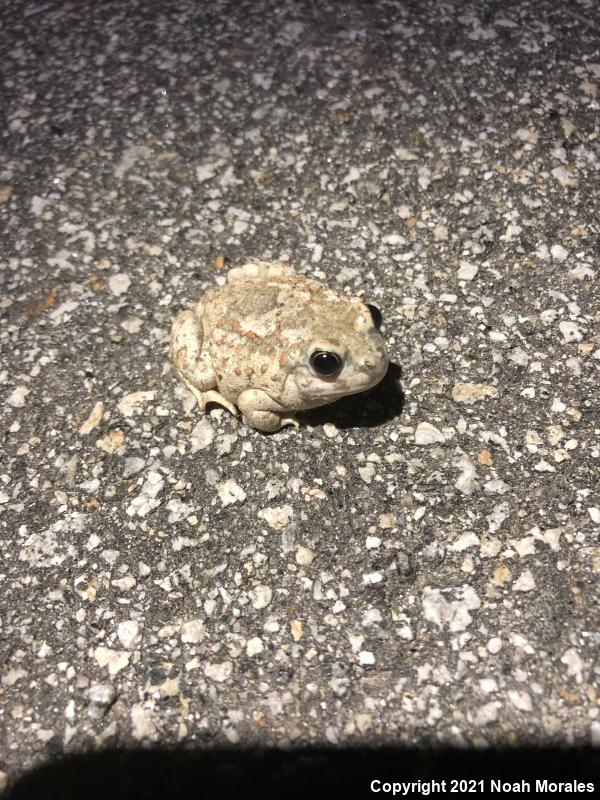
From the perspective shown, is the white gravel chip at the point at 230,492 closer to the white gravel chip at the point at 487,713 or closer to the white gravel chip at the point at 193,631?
the white gravel chip at the point at 193,631

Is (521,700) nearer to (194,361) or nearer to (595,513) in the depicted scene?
(595,513)

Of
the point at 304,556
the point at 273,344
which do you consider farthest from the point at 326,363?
the point at 304,556

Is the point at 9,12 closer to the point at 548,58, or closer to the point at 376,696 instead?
the point at 548,58

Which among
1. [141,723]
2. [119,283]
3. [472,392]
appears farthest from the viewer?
[119,283]

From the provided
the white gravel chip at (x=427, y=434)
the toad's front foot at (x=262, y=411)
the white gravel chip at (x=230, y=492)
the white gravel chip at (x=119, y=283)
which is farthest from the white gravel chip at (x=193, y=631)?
the white gravel chip at (x=119, y=283)

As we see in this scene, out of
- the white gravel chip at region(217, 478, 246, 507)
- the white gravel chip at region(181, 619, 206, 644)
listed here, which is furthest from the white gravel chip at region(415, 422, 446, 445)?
the white gravel chip at region(181, 619, 206, 644)

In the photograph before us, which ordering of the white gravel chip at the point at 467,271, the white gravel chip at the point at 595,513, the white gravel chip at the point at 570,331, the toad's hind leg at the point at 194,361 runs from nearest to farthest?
the white gravel chip at the point at 595,513, the toad's hind leg at the point at 194,361, the white gravel chip at the point at 570,331, the white gravel chip at the point at 467,271
